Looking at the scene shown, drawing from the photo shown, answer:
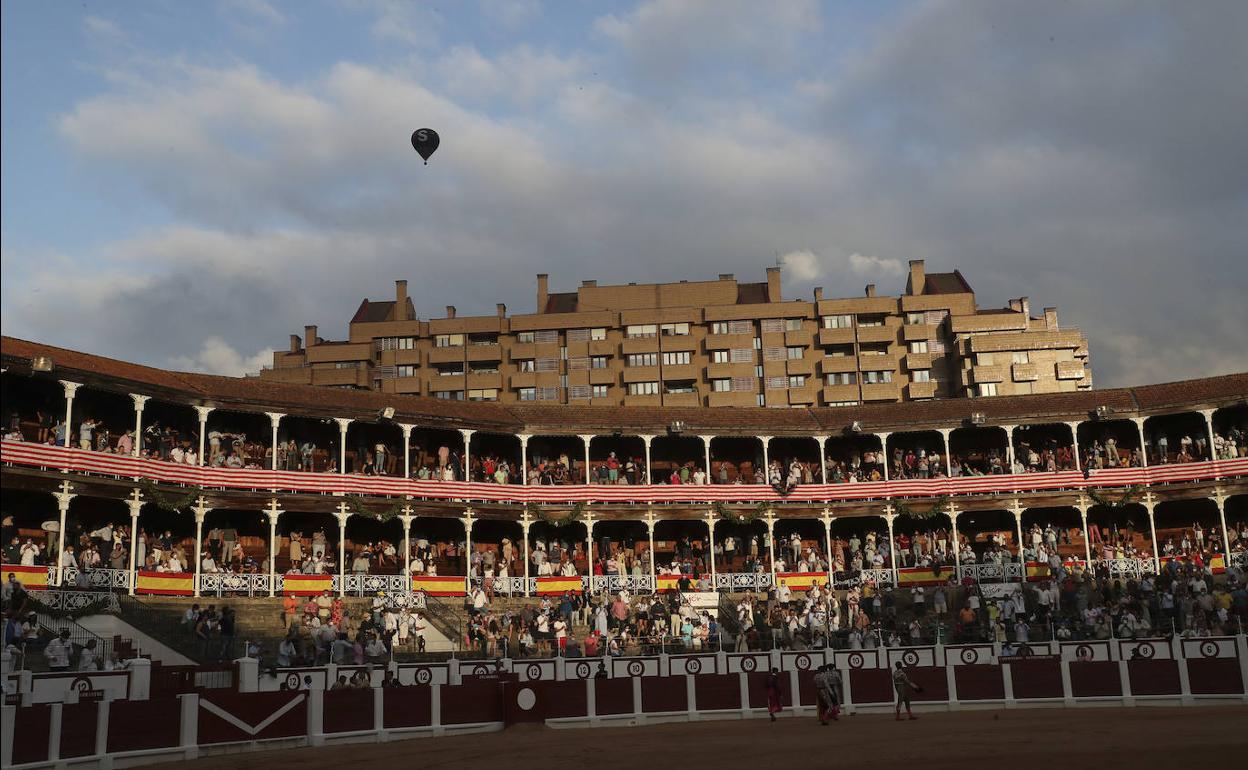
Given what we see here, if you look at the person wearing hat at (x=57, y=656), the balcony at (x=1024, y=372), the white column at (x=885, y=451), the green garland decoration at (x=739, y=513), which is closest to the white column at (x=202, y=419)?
the person wearing hat at (x=57, y=656)

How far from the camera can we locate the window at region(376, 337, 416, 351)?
8088 cm

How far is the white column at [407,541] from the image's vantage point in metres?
36.5

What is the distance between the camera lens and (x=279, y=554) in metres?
37.5

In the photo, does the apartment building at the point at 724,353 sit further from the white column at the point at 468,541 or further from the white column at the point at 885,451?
the white column at the point at 468,541

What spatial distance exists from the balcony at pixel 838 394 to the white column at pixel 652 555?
3527cm

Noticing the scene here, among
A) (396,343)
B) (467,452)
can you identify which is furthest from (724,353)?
(467,452)

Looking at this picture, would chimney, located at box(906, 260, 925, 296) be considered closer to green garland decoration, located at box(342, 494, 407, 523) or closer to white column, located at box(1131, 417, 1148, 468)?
white column, located at box(1131, 417, 1148, 468)

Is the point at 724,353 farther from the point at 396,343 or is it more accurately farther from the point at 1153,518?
the point at 1153,518

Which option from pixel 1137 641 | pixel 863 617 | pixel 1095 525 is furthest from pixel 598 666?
pixel 1095 525

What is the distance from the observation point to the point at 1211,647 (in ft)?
82.3

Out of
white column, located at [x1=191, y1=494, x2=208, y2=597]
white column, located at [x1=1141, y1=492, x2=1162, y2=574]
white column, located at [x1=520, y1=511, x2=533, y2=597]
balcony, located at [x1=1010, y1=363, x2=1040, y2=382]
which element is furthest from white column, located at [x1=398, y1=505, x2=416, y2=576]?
balcony, located at [x1=1010, y1=363, x2=1040, y2=382]

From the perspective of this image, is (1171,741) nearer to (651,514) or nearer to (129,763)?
(129,763)

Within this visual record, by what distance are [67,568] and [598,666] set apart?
12.7 meters

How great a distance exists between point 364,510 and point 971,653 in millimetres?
18507
